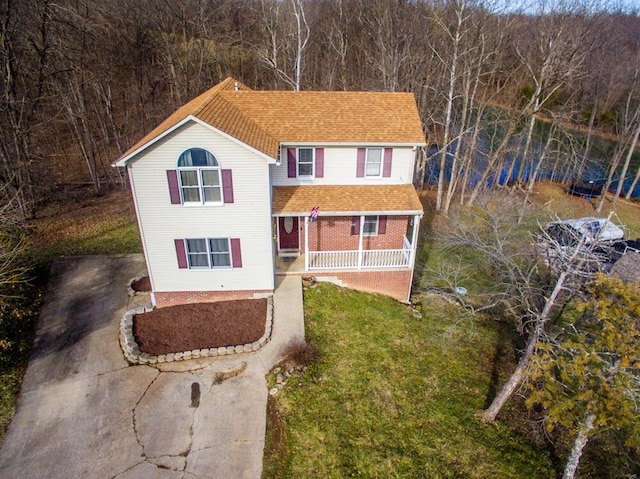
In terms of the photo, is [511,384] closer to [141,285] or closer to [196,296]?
[196,296]

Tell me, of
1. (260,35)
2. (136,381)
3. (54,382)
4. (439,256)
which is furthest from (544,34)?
(54,382)

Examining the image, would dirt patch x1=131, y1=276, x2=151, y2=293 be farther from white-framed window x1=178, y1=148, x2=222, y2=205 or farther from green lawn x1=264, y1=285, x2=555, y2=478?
green lawn x1=264, y1=285, x2=555, y2=478

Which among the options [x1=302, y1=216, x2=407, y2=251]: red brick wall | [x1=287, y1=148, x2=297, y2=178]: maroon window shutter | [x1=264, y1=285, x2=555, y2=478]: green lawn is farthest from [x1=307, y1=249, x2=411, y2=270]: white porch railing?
[x1=287, y1=148, x2=297, y2=178]: maroon window shutter

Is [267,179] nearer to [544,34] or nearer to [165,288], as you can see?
[165,288]

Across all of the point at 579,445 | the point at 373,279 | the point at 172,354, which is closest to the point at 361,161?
the point at 373,279

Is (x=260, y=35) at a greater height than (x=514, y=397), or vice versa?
(x=260, y=35)

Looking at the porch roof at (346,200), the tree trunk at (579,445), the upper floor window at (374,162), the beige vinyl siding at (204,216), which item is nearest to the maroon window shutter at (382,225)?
the porch roof at (346,200)
